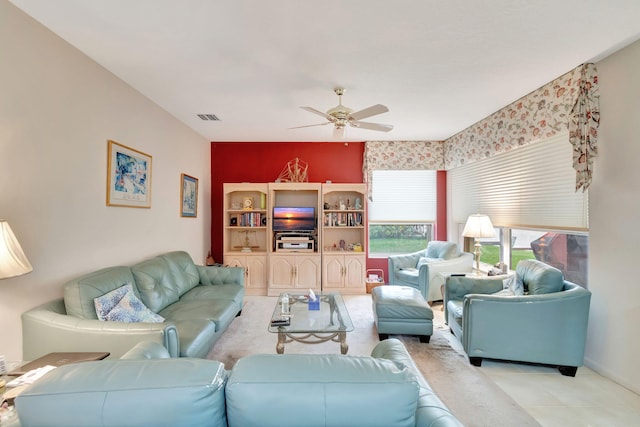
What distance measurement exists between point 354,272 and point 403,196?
5.66 ft

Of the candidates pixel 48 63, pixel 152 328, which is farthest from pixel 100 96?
pixel 152 328

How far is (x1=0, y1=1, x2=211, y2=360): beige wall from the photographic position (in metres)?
1.84

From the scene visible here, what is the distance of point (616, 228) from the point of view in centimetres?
239

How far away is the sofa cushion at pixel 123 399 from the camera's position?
2.68 ft

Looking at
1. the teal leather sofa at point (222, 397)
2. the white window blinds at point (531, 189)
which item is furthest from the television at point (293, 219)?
the teal leather sofa at point (222, 397)

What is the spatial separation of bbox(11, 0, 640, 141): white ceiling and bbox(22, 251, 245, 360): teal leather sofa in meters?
1.80

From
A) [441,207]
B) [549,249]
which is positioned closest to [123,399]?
[549,249]

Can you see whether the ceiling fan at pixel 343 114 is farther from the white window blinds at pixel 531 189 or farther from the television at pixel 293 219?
the television at pixel 293 219

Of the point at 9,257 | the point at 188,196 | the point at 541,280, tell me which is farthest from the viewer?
the point at 188,196

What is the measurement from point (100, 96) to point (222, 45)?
125cm

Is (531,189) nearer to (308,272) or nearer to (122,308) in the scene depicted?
(308,272)

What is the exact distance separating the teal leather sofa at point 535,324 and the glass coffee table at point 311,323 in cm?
112

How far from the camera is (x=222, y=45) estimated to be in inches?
88.5

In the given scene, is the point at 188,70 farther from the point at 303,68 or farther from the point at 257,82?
the point at 303,68
